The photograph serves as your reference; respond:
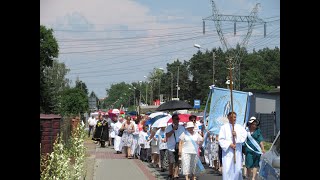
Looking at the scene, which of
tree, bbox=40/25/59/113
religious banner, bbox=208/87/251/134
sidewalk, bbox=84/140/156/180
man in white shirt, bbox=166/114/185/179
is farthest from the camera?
tree, bbox=40/25/59/113

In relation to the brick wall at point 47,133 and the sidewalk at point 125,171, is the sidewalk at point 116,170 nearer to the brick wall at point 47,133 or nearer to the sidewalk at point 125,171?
the sidewalk at point 125,171

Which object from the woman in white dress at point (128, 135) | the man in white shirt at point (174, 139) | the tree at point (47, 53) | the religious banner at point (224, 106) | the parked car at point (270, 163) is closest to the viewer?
the parked car at point (270, 163)

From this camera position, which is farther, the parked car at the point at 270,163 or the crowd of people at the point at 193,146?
the crowd of people at the point at 193,146

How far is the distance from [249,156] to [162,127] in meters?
4.89

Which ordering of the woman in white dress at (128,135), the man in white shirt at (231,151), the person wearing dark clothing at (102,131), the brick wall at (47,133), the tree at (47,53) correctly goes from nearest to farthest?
1. the man in white shirt at (231,151)
2. the brick wall at (47,133)
3. the woman in white dress at (128,135)
4. the person wearing dark clothing at (102,131)
5. the tree at (47,53)

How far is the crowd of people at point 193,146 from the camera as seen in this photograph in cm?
1066

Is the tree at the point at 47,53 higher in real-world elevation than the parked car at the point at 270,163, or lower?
higher

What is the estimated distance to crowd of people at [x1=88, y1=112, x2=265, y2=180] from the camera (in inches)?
420

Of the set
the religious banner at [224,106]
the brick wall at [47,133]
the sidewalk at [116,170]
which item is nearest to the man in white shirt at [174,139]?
the religious banner at [224,106]

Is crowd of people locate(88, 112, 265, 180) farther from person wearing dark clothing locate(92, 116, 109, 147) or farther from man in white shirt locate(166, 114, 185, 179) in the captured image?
person wearing dark clothing locate(92, 116, 109, 147)

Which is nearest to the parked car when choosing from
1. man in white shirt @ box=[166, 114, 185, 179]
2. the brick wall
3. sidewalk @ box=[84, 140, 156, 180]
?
the brick wall

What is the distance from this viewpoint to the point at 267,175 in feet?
25.7
